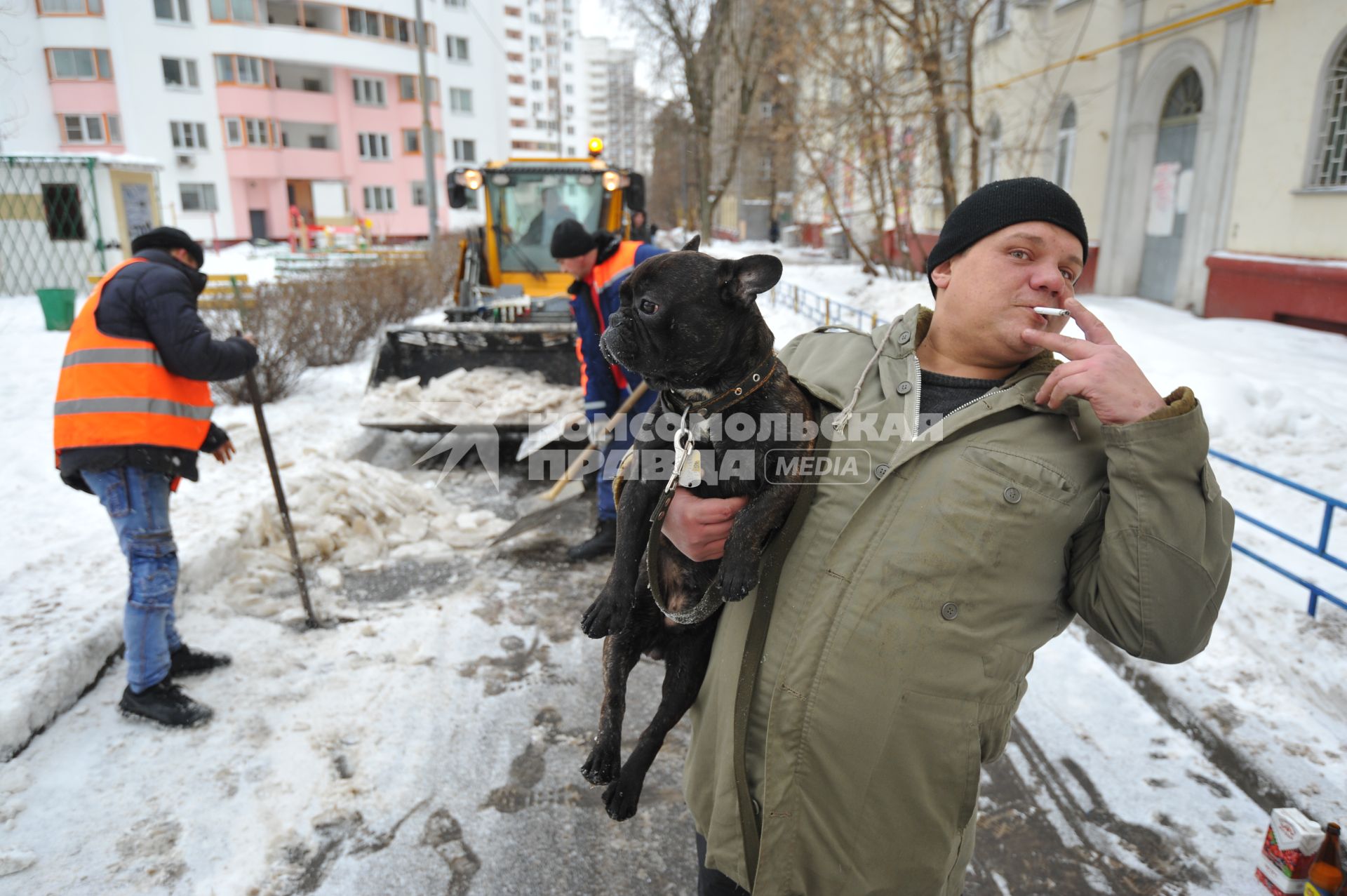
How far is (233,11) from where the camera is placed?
36.3 meters

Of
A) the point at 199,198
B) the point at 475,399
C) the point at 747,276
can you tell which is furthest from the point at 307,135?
the point at 747,276

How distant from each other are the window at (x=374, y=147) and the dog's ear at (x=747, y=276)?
4583cm

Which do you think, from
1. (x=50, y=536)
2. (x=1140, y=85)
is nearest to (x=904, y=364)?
(x=50, y=536)

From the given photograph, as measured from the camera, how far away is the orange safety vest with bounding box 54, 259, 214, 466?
3.24m

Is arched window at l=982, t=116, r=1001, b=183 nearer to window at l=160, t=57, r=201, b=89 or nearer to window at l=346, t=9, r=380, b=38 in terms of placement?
window at l=346, t=9, r=380, b=38

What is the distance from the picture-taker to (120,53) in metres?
31.2

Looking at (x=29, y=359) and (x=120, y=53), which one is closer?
(x=29, y=359)

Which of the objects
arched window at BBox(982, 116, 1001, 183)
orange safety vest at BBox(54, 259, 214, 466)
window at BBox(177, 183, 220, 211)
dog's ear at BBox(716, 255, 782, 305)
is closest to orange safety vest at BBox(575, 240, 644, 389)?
orange safety vest at BBox(54, 259, 214, 466)

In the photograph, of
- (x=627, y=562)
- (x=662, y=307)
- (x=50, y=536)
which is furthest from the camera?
(x=50, y=536)

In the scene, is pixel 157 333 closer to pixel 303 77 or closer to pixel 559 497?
pixel 559 497

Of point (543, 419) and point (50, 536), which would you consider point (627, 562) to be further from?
point (543, 419)

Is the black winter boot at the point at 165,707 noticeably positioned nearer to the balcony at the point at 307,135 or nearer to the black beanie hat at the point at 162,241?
the black beanie hat at the point at 162,241

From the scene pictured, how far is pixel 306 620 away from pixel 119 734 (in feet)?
3.65

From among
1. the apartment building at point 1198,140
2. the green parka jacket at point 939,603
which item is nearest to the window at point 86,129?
the apartment building at point 1198,140
